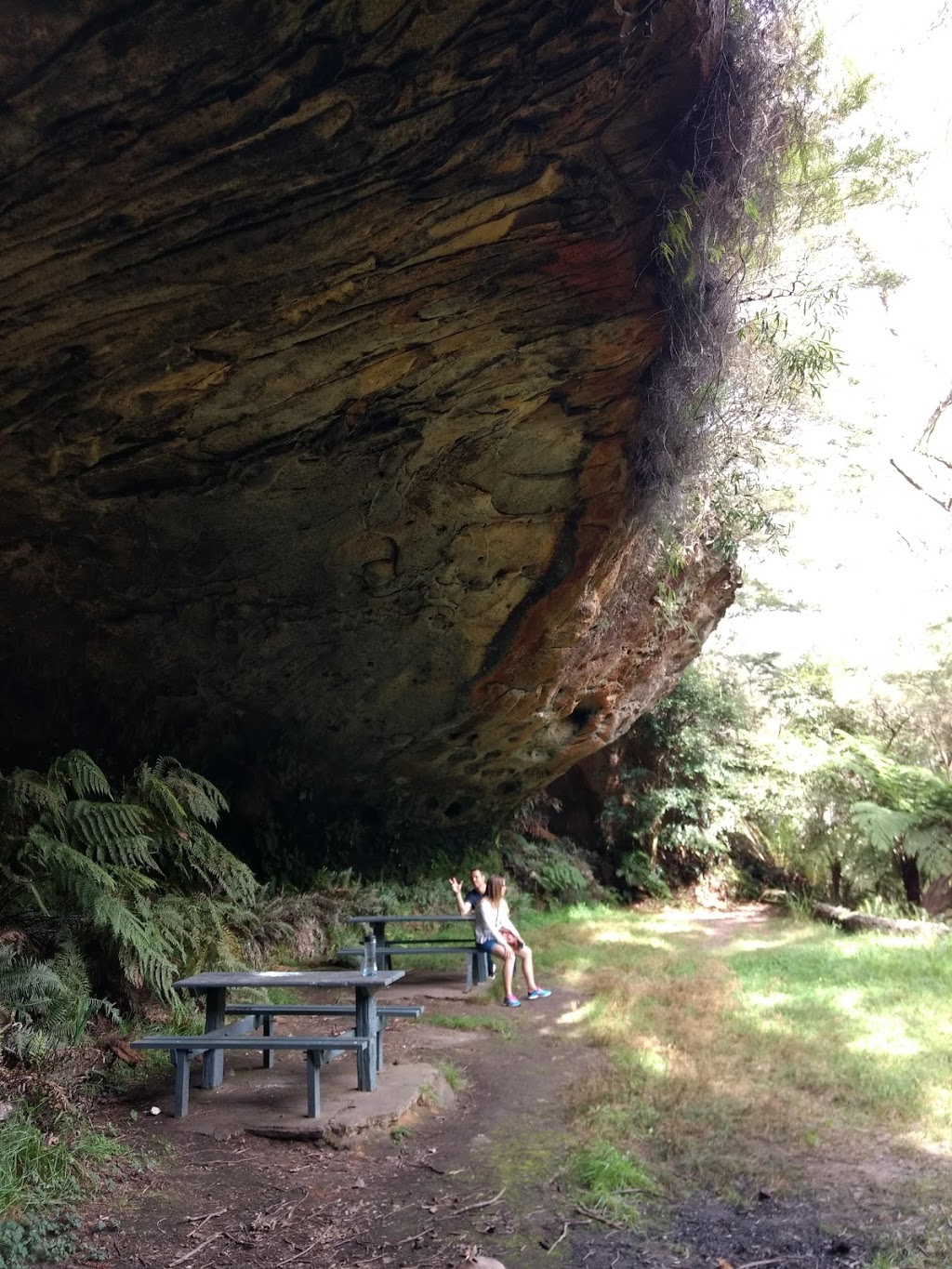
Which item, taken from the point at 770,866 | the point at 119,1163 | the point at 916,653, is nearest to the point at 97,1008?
the point at 119,1163

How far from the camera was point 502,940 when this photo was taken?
7.24 m

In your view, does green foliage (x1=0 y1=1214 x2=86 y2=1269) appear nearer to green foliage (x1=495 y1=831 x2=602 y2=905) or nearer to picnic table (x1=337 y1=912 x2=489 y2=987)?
picnic table (x1=337 y1=912 x2=489 y2=987)

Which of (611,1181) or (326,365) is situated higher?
(326,365)

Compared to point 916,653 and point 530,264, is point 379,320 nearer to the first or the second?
point 530,264

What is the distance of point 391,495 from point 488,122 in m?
3.24

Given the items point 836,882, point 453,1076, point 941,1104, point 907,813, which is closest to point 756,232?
point 941,1104

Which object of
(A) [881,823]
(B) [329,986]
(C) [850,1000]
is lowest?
(C) [850,1000]

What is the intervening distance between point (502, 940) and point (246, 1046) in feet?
10.4

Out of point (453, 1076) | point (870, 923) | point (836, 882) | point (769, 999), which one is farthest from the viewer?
point (836, 882)

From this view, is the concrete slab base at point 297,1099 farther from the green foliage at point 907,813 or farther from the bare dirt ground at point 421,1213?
the green foliage at point 907,813

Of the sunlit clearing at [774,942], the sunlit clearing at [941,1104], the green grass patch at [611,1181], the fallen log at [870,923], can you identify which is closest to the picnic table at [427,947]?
the sunlit clearing at [774,942]

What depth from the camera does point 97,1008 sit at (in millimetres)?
5125

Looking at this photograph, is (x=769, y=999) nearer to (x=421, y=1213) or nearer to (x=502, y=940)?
(x=502, y=940)

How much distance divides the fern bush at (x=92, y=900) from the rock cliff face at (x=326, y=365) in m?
1.97
